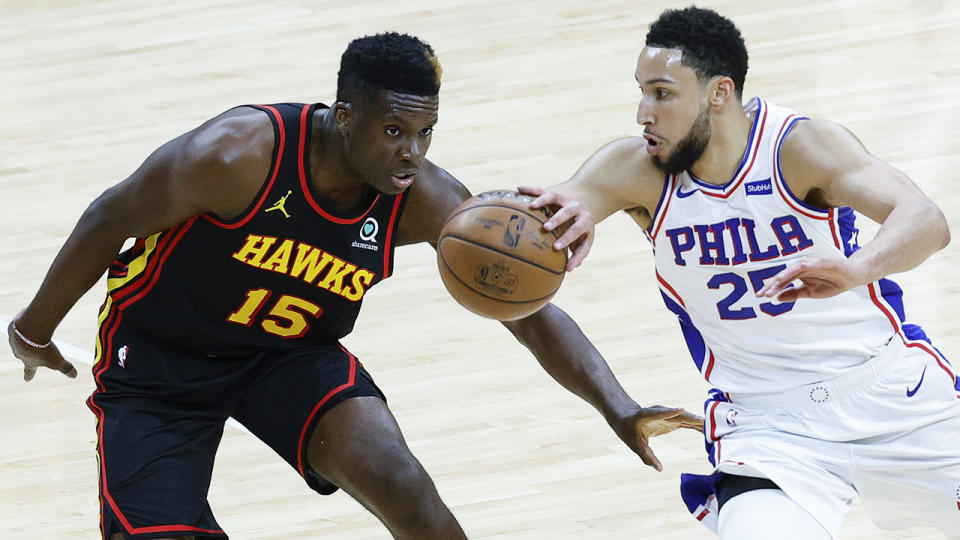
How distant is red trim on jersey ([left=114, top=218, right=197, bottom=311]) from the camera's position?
450 cm

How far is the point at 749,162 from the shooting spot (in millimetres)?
4250

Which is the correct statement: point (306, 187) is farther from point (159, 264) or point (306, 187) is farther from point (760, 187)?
point (760, 187)

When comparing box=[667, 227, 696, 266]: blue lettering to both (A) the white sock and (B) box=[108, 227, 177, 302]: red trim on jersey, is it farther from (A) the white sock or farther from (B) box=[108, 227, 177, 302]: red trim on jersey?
(B) box=[108, 227, 177, 302]: red trim on jersey

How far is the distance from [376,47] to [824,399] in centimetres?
150

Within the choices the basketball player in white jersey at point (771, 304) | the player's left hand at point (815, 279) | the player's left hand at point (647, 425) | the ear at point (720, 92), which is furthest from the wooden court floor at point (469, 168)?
the player's left hand at point (815, 279)

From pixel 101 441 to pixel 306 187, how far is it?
3.00ft

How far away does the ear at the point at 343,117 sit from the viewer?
4383 millimetres

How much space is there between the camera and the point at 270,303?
455 centimetres

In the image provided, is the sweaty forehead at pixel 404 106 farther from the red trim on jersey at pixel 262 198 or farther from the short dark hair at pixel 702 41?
the short dark hair at pixel 702 41

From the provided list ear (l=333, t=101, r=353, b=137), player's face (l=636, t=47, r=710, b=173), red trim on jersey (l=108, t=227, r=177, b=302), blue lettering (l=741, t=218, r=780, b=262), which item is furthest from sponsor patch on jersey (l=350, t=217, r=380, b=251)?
blue lettering (l=741, t=218, r=780, b=262)

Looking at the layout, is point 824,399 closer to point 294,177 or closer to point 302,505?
point 294,177

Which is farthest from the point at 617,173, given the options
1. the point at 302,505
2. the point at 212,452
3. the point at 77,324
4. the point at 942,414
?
the point at 77,324

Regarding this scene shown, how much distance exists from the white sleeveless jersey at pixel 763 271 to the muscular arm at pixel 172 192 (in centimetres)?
110

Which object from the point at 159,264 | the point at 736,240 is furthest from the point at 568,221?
the point at 159,264
